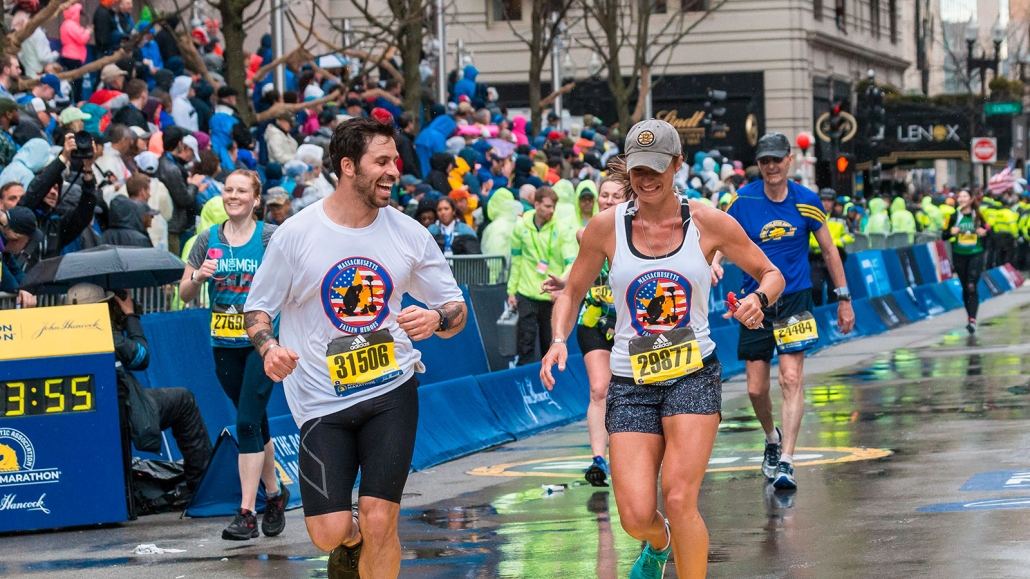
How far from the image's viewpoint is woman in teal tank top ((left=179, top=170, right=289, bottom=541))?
8852mm

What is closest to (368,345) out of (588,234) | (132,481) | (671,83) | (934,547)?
(588,234)

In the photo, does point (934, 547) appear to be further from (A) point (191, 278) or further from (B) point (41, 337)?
(B) point (41, 337)

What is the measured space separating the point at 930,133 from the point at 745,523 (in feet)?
163

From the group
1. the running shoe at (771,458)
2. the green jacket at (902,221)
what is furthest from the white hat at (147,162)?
the green jacket at (902,221)

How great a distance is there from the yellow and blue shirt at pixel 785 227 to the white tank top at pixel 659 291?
3.84 metres

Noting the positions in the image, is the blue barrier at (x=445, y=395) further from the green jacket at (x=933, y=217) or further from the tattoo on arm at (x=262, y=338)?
the green jacket at (x=933, y=217)

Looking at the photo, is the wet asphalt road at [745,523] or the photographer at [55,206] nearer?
the wet asphalt road at [745,523]

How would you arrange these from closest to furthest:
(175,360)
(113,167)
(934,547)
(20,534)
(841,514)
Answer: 1. (934,547)
2. (841,514)
3. (20,534)
4. (175,360)
5. (113,167)

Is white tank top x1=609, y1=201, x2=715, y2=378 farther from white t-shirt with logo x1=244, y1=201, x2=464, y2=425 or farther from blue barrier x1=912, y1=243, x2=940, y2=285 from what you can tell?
blue barrier x1=912, y1=243, x2=940, y2=285

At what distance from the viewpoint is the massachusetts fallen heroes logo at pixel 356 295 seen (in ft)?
20.4

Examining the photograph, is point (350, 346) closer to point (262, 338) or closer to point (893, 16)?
point (262, 338)

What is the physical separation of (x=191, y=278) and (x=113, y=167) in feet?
18.5

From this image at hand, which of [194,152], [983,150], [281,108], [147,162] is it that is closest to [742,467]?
[147,162]

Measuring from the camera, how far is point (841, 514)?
8.83 m
